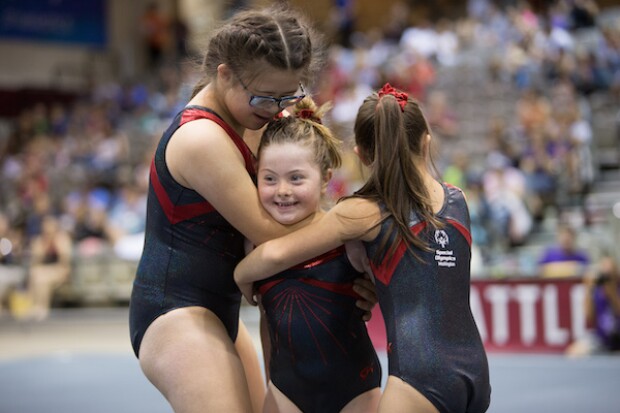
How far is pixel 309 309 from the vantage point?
2.62m

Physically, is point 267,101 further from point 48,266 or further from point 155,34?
point 155,34

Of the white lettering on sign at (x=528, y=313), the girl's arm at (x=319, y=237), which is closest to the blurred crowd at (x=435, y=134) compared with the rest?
the white lettering on sign at (x=528, y=313)

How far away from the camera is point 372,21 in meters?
17.8

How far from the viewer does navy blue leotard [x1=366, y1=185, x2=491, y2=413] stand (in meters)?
2.45

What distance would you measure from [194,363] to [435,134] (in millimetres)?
5549

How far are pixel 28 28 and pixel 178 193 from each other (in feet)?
53.9

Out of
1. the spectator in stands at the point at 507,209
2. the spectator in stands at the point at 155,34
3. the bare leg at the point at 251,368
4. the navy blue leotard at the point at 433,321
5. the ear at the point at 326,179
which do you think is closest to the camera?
the navy blue leotard at the point at 433,321

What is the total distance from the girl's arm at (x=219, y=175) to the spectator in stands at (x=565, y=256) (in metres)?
5.41

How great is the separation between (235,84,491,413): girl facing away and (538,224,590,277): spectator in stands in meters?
5.21

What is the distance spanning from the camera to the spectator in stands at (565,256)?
7.60 metres

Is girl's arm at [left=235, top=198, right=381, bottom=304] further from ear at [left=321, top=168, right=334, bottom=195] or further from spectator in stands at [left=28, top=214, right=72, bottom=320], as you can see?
spectator in stands at [left=28, top=214, right=72, bottom=320]

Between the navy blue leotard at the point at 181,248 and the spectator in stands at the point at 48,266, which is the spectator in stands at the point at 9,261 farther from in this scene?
the navy blue leotard at the point at 181,248

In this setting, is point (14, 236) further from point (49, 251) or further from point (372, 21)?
point (372, 21)

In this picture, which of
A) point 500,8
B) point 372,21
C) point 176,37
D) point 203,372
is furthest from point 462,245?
point 176,37
